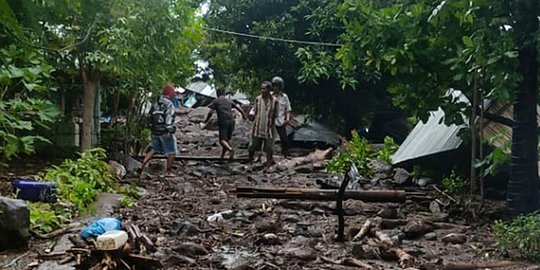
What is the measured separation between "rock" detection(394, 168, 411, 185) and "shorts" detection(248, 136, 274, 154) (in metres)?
2.88

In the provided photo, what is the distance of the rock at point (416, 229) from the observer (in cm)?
594

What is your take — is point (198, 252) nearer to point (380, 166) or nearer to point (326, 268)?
point (326, 268)

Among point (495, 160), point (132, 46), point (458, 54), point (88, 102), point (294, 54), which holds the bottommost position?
point (495, 160)

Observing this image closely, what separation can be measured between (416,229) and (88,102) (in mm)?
6145

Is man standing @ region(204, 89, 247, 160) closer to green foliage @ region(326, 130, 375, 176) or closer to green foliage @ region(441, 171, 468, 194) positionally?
green foliage @ region(326, 130, 375, 176)

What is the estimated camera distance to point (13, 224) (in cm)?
478

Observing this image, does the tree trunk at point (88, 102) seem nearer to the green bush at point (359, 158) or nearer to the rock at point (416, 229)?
the green bush at point (359, 158)

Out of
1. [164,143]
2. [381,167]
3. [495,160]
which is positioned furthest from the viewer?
[164,143]

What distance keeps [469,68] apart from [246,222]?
2.87 metres

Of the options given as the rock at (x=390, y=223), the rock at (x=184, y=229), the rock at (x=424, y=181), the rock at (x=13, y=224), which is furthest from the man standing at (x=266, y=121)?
the rock at (x=13, y=224)

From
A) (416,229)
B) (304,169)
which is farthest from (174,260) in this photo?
(304,169)

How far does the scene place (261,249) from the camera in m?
5.33

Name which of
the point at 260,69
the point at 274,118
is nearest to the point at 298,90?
the point at 260,69

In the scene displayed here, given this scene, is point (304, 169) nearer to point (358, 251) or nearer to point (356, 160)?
point (356, 160)
